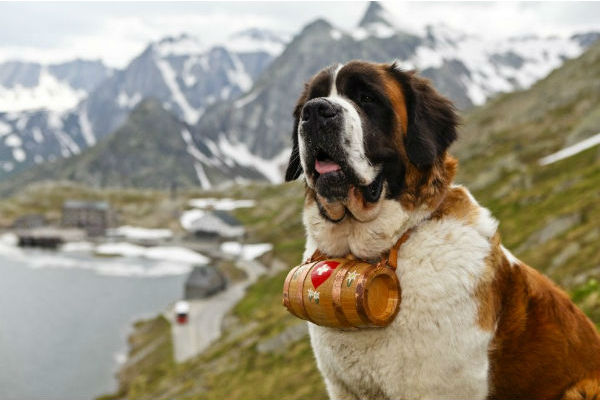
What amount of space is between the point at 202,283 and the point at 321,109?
67832mm

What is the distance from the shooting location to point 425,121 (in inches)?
205

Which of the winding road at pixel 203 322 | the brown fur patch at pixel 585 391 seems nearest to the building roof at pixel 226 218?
Result: the winding road at pixel 203 322

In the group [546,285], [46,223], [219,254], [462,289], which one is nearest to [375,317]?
[462,289]

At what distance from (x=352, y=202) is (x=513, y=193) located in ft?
166

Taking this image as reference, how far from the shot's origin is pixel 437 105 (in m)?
5.31

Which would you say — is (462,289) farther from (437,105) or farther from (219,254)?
(219,254)

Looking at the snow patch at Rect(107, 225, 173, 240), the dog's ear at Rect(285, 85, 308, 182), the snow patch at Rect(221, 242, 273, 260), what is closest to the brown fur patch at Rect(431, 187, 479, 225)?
the dog's ear at Rect(285, 85, 308, 182)

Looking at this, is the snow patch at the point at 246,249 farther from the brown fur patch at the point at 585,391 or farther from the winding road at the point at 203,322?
the brown fur patch at the point at 585,391

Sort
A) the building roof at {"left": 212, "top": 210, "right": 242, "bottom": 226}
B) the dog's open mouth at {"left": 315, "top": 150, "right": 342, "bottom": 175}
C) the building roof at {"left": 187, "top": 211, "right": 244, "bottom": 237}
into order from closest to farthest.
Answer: the dog's open mouth at {"left": 315, "top": 150, "right": 342, "bottom": 175}, the building roof at {"left": 187, "top": 211, "right": 244, "bottom": 237}, the building roof at {"left": 212, "top": 210, "right": 242, "bottom": 226}

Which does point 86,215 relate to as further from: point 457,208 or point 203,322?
point 457,208

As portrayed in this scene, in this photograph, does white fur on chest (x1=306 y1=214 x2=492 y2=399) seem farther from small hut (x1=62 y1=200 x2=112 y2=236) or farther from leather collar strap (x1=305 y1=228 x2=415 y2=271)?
small hut (x1=62 y1=200 x2=112 y2=236)

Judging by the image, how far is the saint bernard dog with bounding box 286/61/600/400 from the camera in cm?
486

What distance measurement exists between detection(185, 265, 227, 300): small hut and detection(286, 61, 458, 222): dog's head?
66.6 meters

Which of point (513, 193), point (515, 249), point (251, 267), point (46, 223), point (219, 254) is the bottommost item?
point (46, 223)
